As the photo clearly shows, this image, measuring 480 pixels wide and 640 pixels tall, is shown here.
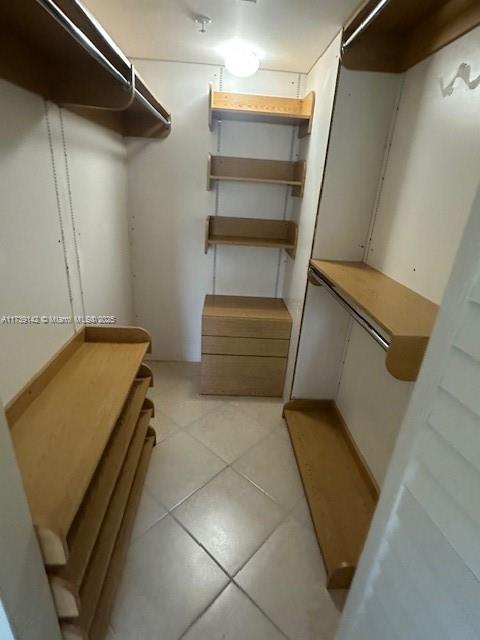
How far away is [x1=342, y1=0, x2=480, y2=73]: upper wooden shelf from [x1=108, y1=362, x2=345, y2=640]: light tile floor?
213cm

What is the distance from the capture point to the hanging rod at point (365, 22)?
3.89 feet

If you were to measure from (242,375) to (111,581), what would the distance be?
4.92 ft

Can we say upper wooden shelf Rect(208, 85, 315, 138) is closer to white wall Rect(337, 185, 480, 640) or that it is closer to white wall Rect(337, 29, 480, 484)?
white wall Rect(337, 29, 480, 484)

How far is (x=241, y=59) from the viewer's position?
5.93ft

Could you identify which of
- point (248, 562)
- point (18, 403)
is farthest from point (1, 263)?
point (248, 562)

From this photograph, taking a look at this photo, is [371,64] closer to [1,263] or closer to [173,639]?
[1,263]

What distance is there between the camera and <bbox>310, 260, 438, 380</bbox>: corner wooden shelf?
98 centimetres

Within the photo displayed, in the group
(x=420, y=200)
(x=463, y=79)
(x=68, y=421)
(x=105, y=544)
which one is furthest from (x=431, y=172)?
(x=105, y=544)

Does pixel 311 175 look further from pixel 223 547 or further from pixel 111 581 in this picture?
pixel 111 581

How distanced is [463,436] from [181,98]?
2.58 m

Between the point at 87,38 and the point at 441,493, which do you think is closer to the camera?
the point at 441,493

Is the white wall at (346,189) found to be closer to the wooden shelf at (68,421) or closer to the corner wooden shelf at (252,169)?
the corner wooden shelf at (252,169)

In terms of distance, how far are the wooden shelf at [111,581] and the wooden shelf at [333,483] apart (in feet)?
2.85

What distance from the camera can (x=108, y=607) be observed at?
1224 mm
